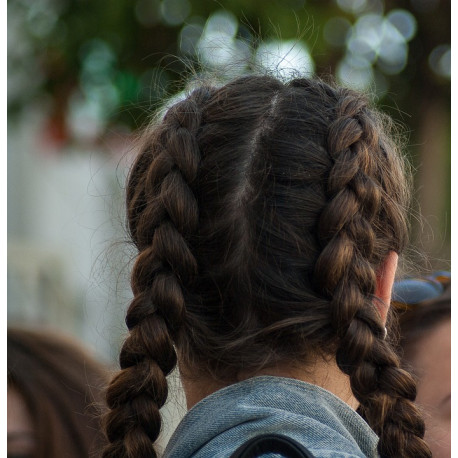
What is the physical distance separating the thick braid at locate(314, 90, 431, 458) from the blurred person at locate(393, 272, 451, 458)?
514 millimetres

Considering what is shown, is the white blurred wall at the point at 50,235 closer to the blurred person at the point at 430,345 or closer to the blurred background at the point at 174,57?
the blurred background at the point at 174,57

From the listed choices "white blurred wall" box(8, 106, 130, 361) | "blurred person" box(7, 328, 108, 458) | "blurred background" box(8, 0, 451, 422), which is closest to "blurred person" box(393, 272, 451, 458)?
"blurred person" box(7, 328, 108, 458)

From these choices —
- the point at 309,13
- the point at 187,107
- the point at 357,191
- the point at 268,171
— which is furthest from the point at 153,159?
the point at 309,13

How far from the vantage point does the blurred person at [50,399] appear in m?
1.85

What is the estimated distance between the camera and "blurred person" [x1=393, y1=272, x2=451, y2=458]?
5.37 ft

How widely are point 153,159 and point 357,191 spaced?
1.08ft

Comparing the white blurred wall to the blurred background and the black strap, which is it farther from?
the black strap

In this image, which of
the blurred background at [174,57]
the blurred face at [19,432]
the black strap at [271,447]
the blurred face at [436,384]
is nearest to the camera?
the black strap at [271,447]

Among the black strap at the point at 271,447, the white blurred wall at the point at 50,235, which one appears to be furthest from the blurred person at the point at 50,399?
the white blurred wall at the point at 50,235

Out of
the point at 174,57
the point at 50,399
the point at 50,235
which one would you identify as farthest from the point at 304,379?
the point at 50,235

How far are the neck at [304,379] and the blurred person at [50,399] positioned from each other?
677 mm

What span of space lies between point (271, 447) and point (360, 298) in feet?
0.85
